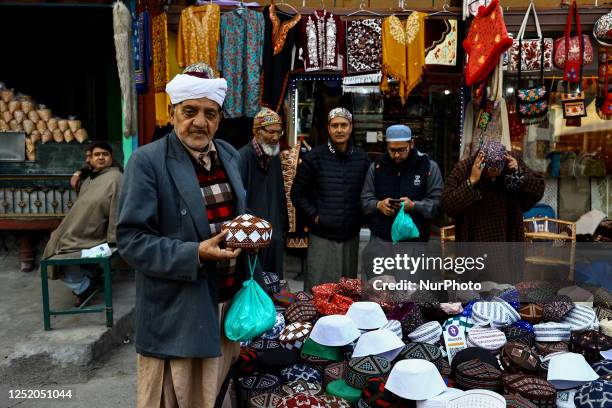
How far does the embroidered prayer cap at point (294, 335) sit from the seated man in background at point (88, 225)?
7.86 ft

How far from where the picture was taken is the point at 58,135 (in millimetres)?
6234

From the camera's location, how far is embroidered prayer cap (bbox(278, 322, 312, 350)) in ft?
9.45

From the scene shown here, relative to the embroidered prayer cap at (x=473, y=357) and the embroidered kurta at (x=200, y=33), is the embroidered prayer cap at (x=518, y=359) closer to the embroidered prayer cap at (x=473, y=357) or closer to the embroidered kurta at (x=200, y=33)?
the embroidered prayer cap at (x=473, y=357)

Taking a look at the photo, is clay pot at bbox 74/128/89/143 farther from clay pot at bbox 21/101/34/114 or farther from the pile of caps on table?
the pile of caps on table

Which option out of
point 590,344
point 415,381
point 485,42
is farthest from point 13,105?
point 590,344

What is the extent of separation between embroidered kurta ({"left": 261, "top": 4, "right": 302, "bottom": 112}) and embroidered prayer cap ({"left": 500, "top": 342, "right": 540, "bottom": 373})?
351 centimetres

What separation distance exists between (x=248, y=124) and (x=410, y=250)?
242cm

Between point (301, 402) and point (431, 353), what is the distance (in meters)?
0.72

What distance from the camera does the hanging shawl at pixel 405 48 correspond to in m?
5.20

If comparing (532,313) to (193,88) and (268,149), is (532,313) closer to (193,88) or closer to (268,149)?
(193,88)

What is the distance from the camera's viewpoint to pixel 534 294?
3.25m

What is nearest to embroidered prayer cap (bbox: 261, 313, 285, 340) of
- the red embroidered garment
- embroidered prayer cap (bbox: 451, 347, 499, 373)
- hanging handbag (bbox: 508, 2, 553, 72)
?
embroidered prayer cap (bbox: 451, 347, 499, 373)

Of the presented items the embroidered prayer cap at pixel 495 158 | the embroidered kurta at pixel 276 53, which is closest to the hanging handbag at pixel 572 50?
the embroidered prayer cap at pixel 495 158

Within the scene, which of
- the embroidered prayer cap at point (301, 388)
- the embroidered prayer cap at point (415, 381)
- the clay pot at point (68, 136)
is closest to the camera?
the embroidered prayer cap at point (415, 381)
